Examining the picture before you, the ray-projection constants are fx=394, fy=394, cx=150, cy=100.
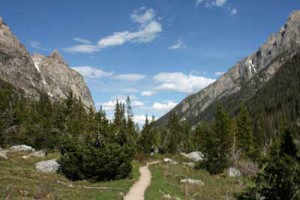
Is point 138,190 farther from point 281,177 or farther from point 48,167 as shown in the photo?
point 281,177

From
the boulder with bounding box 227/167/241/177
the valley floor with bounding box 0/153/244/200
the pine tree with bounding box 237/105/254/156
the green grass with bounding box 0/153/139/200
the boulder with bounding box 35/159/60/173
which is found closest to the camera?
the green grass with bounding box 0/153/139/200

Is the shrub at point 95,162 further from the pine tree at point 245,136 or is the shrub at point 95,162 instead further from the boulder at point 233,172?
the pine tree at point 245,136

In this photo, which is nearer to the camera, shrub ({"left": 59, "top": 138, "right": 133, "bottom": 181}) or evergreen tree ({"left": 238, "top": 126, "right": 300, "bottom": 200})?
evergreen tree ({"left": 238, "top": 126, "right": 300, "bottom": 200})

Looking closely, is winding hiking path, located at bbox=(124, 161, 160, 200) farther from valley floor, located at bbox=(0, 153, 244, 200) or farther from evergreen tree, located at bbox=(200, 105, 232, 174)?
evergreen tree, located at bbox=(200, 105, 232, 174)

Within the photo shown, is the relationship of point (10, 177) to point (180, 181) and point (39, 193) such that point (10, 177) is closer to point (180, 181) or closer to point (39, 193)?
point (39, 193)

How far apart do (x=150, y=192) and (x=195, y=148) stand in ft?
328

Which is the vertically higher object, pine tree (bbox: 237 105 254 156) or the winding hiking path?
pine tree (bbox: 237 105 254 156)

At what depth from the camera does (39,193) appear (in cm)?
2328

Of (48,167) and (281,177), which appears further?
(48,167)

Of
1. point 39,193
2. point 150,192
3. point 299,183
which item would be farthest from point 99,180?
point 299,183

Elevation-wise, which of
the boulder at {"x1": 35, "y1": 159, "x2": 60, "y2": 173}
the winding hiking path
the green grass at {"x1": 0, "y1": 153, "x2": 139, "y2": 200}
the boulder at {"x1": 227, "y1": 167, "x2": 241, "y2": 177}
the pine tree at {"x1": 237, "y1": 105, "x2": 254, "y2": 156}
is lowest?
the boulder at {"x1": 227, "y1": 167, "x2": 241, "y2": 177}

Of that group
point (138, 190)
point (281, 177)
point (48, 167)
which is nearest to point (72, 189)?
point (138, 190)

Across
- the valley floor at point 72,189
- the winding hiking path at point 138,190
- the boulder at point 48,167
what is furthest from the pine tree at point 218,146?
the boulder at point 48,167

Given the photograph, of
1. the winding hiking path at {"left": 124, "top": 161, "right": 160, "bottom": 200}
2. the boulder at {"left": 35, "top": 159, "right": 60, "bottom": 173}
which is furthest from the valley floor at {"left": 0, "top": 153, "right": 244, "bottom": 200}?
the boulder at {"left": 35, "top": 159, "right": 60, "bottom": 173}
